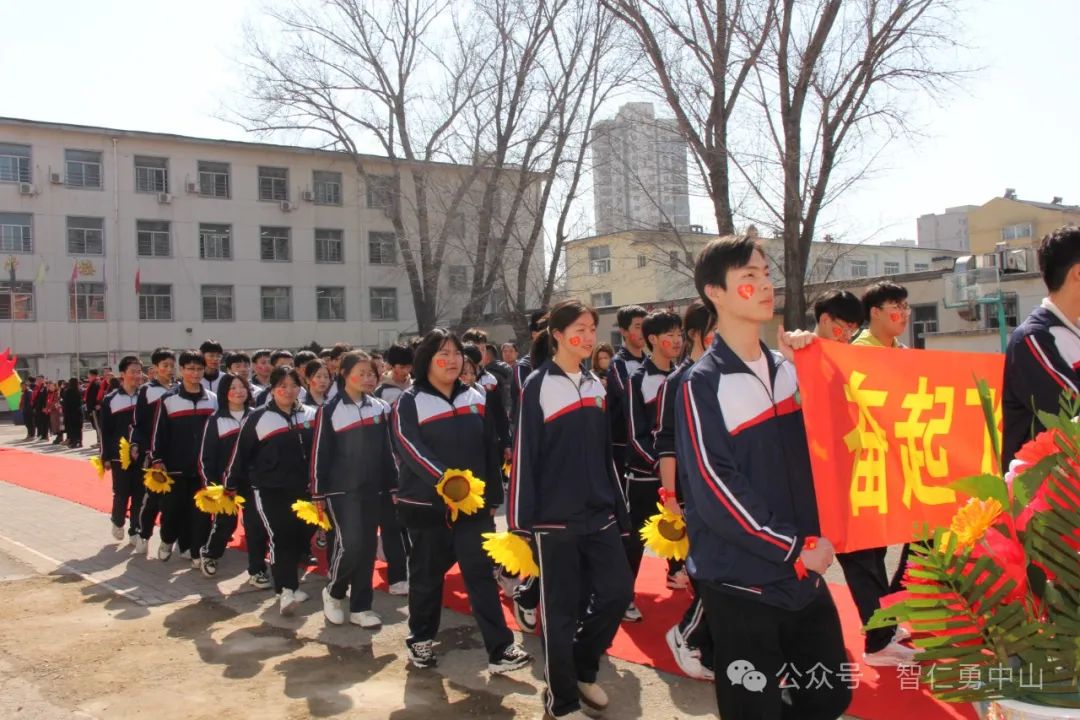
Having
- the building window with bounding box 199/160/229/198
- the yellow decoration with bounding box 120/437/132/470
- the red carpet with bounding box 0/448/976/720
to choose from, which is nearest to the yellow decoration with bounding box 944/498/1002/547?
the red carpet with bounding box 0/448/976/720

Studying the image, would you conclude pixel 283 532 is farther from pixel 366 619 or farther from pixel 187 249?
pixel 187 249

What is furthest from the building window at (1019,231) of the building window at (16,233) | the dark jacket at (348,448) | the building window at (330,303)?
the dark jacket at (348,448)

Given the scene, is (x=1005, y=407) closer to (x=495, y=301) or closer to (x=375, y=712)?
(x=375, y=712)

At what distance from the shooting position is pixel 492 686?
16.7 feet

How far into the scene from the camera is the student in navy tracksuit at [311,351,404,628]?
6.33 meters

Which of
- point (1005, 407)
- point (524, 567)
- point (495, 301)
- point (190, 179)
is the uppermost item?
point (190, 179)

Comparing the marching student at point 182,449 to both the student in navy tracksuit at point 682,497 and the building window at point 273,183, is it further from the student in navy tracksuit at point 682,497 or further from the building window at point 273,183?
the building window at point 273,183

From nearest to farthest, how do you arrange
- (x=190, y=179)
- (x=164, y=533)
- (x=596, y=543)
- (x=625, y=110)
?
(x=596, y=543) < (x=164, y=533) < (x=625, y=110) < (x=190, y=179)

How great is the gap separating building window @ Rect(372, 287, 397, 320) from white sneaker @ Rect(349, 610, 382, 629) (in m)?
38.6

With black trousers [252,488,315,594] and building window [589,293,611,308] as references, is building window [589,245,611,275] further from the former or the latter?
black trousers [252,488,315,594]

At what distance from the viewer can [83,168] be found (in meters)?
38.3

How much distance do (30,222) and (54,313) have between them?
361 centimetres

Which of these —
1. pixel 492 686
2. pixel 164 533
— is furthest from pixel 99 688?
pixel 164 533

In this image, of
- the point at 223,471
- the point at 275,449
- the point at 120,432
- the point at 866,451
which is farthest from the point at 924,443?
the point at 120,432
